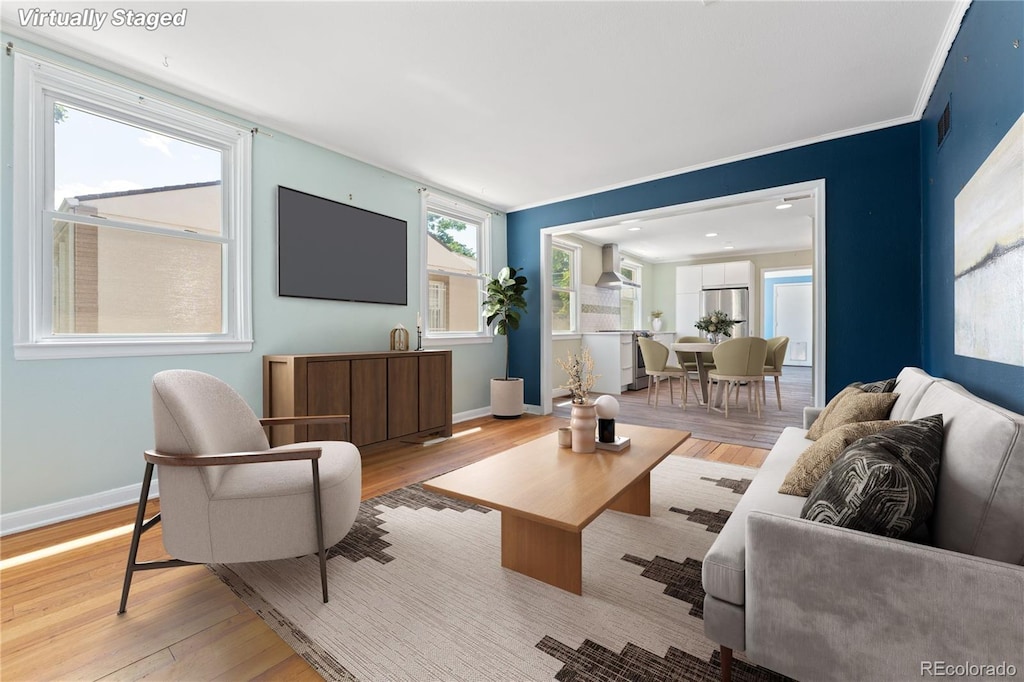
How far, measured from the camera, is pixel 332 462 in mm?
1957

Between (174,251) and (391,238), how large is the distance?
1.77 metres

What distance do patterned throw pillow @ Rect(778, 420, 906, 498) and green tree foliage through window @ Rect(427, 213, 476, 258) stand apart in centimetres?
411

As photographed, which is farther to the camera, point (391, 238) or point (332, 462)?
point (391, 238)

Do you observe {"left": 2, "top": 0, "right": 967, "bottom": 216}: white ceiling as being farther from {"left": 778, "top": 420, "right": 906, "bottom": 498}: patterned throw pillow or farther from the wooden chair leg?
the wooden chair leg

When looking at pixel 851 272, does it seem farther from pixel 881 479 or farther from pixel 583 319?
pixel 583 319

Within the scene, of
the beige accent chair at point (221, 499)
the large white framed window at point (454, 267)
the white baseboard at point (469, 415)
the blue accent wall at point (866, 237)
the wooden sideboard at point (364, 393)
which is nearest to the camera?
the beige accent chair at point (221, 499)

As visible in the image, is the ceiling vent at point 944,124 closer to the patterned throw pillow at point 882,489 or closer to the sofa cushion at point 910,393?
the sofa cushion at point 910,393

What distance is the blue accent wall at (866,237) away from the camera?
3.30 m

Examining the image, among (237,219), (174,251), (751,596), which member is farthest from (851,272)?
(174,251)

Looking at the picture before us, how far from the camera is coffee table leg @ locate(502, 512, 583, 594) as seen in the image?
1721mm

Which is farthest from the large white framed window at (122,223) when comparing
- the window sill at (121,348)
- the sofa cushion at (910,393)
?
the sofa cushion at (910,393)

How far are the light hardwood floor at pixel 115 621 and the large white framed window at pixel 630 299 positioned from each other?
8.20 m

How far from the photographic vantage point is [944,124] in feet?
8.43

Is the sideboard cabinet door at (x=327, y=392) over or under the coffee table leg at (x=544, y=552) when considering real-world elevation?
over
